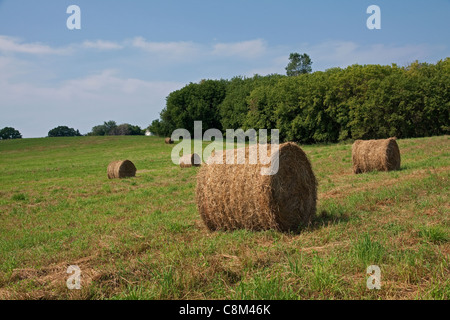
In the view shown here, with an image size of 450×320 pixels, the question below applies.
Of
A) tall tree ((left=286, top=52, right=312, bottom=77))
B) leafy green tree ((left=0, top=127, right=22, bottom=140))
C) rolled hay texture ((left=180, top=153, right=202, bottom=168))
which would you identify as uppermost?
tall tree ((left=286, top=52, right=312, bottom=77))

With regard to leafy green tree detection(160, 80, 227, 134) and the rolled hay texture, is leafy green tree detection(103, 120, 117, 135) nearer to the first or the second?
leafy green tree detection(160, 80, 227, 134)

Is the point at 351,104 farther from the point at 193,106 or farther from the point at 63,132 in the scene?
the point at 63,132

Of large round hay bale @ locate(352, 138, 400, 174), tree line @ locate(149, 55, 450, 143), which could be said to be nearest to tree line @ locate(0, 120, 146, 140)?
tree line @ locate(149, 55, 450, 143)

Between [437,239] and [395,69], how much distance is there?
5248 cm

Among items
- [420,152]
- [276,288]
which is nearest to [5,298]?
[276,288]

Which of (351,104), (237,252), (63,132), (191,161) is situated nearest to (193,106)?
(351,104)

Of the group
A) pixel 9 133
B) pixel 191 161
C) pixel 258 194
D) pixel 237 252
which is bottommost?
pixel 237 252

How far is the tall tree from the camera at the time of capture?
10506 centimetres

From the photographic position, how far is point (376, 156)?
17531 millimetres

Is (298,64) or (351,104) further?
(298,64)

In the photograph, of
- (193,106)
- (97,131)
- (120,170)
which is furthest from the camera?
(97,131)

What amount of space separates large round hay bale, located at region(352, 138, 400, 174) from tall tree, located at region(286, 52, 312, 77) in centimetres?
9058

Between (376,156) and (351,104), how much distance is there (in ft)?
111

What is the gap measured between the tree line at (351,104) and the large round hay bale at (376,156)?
29271 mm
